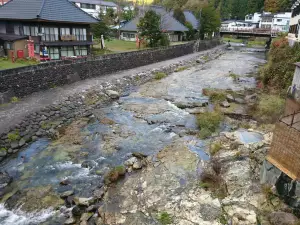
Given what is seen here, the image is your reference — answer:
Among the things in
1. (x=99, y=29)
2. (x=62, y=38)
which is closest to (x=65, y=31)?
(x=62, y=38)

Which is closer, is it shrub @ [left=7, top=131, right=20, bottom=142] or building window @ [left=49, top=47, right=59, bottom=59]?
shrub @ [left=7, top=131, right=20, bottom=142]

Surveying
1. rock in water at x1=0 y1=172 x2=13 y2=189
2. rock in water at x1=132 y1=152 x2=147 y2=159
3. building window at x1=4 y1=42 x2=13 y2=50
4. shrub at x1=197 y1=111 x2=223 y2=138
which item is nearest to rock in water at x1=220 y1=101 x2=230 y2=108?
shrub at x1=197 y1=111 x2=223 y2=138

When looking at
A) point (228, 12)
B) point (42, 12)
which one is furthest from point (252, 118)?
point (228, 12)

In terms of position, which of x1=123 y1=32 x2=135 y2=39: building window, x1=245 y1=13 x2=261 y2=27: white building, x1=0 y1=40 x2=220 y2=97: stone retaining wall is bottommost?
x1=0 y1=40 x2=220 y2=97: stone retaining wall

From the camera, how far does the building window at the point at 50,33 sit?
85.1ft

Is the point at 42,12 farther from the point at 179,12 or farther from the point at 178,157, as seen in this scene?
the point at 179,12

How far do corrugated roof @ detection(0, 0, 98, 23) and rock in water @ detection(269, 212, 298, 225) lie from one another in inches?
995

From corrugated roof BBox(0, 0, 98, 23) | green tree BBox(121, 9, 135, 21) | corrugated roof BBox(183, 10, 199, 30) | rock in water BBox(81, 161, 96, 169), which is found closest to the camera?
rock in water BBox(81, 161, 96, 169)

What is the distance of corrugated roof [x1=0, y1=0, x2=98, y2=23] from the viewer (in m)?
25.6

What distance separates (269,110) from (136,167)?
9.90 m

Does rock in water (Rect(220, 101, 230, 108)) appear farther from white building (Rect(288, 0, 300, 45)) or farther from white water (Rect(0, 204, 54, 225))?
white water (Rect(0, 204, 54, 225))

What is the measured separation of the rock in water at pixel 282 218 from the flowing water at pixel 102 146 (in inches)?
194

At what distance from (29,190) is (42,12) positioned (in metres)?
21.0

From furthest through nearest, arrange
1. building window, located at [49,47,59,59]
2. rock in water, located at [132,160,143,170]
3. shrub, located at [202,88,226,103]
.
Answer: building window, located at [49,47,59,59] < shrub, located at [202,88,226,103] < rock in water, located at [132,160,143,170]
